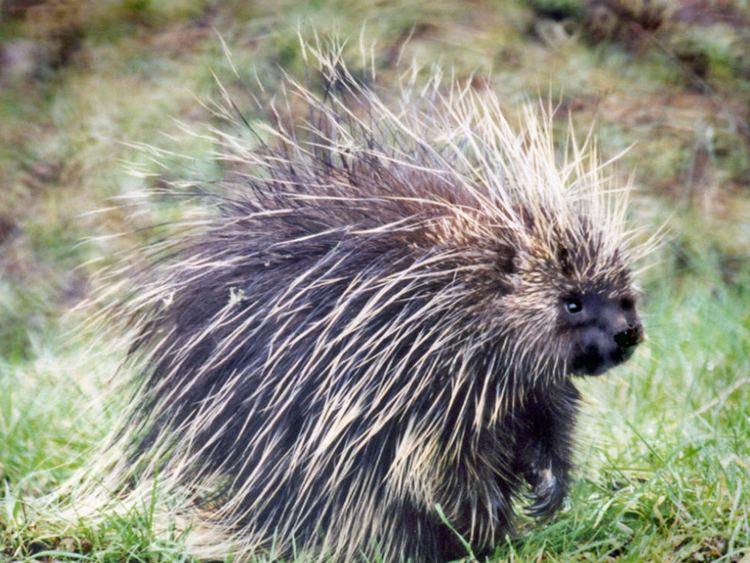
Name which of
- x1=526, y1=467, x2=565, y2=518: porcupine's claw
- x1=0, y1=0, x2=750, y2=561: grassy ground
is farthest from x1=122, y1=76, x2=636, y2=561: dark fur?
x1=0, y1=0, x2=750, y2=561: grassy ground

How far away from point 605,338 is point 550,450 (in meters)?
0.50

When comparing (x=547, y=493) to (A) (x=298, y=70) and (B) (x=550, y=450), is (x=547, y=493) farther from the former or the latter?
(A) (x=298, y=70)

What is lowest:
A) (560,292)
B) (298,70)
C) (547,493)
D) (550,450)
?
(298,70)

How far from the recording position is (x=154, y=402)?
11.4 ft

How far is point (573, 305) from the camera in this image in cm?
319

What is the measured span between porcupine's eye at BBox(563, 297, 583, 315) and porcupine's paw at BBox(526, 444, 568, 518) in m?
0.51

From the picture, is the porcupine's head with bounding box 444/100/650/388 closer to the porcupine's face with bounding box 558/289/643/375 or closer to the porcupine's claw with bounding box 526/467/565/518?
the porcupine's face with bounding box 558/289/643/375

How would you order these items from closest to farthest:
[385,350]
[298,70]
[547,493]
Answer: [385,350], [547,493], [298,70]

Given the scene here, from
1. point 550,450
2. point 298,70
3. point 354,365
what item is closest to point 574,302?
point 550,450

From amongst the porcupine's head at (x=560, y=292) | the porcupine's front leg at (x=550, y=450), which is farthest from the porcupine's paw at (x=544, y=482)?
the porcupine's head at (x=560, y=292)

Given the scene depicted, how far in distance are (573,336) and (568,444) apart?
1.58ft

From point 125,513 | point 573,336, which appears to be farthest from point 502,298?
point 125,513

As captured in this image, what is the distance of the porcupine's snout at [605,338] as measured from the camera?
3127 millimetres

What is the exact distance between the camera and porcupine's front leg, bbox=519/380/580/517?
3441 mm
